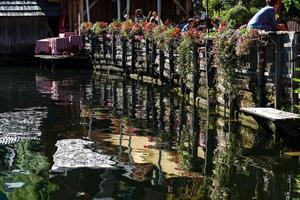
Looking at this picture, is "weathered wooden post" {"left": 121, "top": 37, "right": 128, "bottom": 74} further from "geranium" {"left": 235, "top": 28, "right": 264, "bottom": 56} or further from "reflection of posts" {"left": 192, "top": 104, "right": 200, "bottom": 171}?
"geranium" {"left": 235, "top": 28, "right": 264, "bottom": 56}

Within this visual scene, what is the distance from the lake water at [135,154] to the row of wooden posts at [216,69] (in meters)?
0.54

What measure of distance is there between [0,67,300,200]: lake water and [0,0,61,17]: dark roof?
1849 centimetres

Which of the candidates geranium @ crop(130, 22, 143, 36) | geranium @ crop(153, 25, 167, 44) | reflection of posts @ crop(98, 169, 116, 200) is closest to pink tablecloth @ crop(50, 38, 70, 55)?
Answer: geranium @ crop(130, 22, 143, 36)

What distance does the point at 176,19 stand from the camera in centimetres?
3466

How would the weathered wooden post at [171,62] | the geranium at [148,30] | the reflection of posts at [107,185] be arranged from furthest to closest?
the geranium at [148,30]
the weathered wooden post at [171,62]
the reflection of posts at [107,185]

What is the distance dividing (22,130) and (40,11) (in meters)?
24.3

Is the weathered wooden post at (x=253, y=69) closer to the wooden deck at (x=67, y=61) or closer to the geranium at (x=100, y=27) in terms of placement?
the geranium at (x=100, y=27)

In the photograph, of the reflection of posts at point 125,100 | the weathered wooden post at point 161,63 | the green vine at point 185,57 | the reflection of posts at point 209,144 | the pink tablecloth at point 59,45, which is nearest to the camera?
the reflection of posts at point 209,144

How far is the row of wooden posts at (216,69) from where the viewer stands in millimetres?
12914

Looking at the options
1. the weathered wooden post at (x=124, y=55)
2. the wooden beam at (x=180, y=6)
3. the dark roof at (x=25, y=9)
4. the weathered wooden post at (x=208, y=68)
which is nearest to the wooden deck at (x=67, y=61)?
the weathered wooden post at (x=124, y=55)

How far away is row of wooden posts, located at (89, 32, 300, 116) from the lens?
42.4 ft

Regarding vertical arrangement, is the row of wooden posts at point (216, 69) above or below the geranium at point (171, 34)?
below

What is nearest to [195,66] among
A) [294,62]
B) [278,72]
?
[278,72]

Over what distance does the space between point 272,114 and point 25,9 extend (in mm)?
27330
